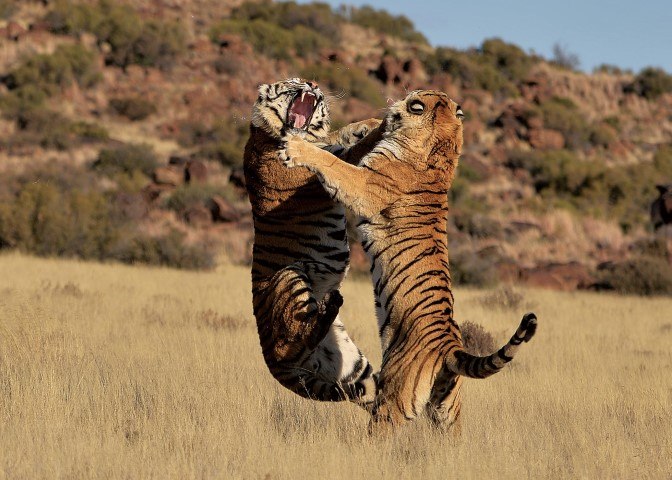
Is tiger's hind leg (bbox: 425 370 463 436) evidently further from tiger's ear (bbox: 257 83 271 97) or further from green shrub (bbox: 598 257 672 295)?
green shrub (bbox: 598 257 672 295)

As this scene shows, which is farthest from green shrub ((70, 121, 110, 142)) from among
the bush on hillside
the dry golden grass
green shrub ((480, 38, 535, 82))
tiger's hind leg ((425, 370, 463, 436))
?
Answer: tiger's hind leg ((425, 370, 463, 436))

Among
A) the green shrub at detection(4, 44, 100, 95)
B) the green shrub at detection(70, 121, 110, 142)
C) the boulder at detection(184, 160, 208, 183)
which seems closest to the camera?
the boulder at detection(184, 160, 208, 183)

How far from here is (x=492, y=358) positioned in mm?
4914

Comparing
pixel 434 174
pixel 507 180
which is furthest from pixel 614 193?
pixel 434 174

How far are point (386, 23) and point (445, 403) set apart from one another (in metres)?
72.8

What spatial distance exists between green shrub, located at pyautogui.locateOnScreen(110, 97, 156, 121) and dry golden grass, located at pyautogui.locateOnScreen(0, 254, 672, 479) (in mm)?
31451

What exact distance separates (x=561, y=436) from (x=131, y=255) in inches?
629

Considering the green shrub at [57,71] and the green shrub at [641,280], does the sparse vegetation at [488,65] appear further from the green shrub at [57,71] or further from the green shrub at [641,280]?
the green shrub at [641,280]

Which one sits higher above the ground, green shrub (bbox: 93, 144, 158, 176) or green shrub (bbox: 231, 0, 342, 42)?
green shrub (bbox: 231, 0, 342, 42)

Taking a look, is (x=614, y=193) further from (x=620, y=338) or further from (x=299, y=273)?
(x=299, y=273)

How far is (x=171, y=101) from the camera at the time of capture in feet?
153

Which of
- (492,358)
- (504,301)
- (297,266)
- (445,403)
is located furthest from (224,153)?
(492,358)

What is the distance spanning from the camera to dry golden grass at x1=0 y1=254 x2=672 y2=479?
5539 mm

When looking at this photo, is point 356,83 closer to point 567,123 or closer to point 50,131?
point 567,123
